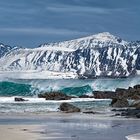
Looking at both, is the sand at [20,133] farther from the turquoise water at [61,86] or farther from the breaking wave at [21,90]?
the breaking wave at [21,90]

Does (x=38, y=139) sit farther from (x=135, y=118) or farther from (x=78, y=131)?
(x=135, y=118)

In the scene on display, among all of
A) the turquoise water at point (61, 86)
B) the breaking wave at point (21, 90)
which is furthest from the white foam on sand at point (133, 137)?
the breaking wave at point (21, 90)

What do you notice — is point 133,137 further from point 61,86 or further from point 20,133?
point 61,86

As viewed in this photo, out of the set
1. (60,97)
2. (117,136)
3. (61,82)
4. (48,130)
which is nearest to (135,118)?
(48,130)

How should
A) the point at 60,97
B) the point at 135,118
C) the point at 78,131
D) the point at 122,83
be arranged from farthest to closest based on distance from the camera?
the point at 122,83, the point at 60,97, the point at 135,118, the point at 78,131

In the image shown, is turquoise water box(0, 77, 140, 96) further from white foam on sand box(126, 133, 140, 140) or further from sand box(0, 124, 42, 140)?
white foam on sand box(126, 133, 140, 140)

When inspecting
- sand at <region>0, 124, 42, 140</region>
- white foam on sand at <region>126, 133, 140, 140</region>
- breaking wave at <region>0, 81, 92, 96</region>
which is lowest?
white foam on sand at <region>126, 133, 140, 140</region>

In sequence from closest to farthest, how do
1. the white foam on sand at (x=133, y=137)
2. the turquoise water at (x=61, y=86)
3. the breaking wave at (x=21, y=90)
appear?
the white foam on sand at (x=133, y=137)
the breaking wave at (x=21, y=90)
the turquoise water at (x=61, y=86)

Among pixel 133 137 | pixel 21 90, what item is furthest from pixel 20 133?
pixel 21 90

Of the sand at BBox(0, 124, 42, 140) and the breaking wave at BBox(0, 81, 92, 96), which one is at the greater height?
the breaking wave at BBox(0, 81, 92, 96)

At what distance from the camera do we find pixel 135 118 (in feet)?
121

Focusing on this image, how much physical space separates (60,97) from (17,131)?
48.1 m

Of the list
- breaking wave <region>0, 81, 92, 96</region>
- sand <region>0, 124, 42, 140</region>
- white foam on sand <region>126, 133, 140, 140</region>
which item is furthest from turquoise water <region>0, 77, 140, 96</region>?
white foam on sand <region>126, 133, 140, 140</region>

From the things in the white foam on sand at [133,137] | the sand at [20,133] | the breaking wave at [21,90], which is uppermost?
the breaking wave at [21,90]
